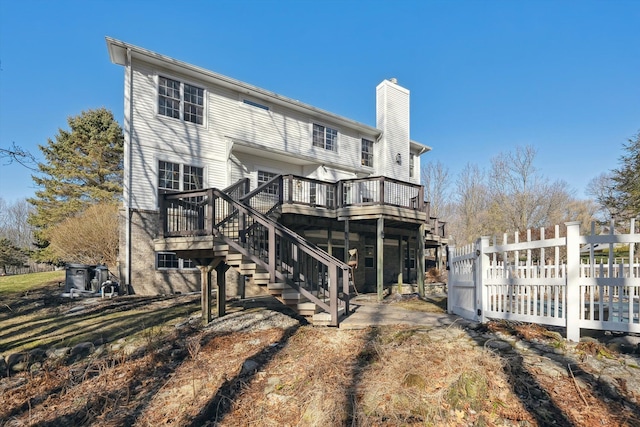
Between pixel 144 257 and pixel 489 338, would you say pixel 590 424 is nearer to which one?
pixel 489 338

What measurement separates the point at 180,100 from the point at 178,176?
280 centimetres

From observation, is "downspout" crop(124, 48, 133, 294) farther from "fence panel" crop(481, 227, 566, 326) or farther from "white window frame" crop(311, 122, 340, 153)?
"fence panel" crop(481, 227, 566, 326)

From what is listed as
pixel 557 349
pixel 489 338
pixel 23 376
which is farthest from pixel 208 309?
pixel 557 349

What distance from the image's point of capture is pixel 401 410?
3.40m

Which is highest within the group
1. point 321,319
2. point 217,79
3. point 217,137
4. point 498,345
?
point 217,79

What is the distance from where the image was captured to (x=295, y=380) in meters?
4.32

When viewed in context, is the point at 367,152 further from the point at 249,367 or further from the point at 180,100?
the point at 249,367

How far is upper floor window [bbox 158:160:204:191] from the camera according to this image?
12078mm

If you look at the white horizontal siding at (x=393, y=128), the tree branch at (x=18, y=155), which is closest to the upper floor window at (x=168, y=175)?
the tree branch at (x=18, y=155)

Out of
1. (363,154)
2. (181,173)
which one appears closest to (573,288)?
(181,173)

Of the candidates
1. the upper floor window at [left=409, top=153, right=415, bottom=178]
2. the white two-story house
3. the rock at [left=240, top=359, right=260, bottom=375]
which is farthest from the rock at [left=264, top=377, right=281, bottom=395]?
the upper floor window at [left=409, top=153, right=415, bottom=178]

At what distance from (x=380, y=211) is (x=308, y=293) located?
209 inches

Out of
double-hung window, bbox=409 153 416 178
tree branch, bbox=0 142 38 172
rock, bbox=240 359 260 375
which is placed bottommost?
rock, bbox=240 359 260 375

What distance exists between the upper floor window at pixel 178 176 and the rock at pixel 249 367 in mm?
8987
